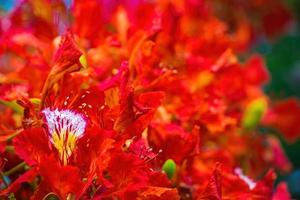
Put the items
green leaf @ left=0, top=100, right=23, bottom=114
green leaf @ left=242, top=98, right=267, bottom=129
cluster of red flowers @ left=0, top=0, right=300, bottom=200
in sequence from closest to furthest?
cluster of red flowers @ left=0, top=0, right=300, bottom=200 → green leaf @ left=0, top=100, right=23, bottom=114 → green leaf @ left=242, top=98, right=267, bottom=129

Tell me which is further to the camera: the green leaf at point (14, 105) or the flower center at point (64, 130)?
the green leaf at point (14, 105)

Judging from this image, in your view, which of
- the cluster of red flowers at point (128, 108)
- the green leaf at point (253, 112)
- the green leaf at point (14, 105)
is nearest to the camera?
the cluster of red flowers at point (128, 108)

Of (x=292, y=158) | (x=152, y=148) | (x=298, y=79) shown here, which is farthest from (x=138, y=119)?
(x=298, y=79)

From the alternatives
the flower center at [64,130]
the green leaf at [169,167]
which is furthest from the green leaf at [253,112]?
the flower center at [64,130]

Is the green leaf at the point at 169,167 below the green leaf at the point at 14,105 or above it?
below

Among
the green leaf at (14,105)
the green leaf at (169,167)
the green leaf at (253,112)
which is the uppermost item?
the green leaf at (14,105)

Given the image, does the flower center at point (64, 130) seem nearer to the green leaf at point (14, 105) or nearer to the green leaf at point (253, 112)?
the green leaf at point (14, 105)

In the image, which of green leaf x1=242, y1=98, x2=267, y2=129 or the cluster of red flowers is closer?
the cluster of red flowers

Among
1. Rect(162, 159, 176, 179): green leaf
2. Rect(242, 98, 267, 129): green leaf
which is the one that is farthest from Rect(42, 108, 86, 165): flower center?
Rect(242, 98, 267, 129): green leaf

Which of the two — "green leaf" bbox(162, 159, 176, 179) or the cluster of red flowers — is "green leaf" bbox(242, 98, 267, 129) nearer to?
the cluster of red flowers

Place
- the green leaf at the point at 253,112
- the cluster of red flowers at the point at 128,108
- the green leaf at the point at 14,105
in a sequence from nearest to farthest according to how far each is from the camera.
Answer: the cluster of red flowers at the point at 128,108, the green leaf at the point at 14,105, the green leaf at the point at 253,112
